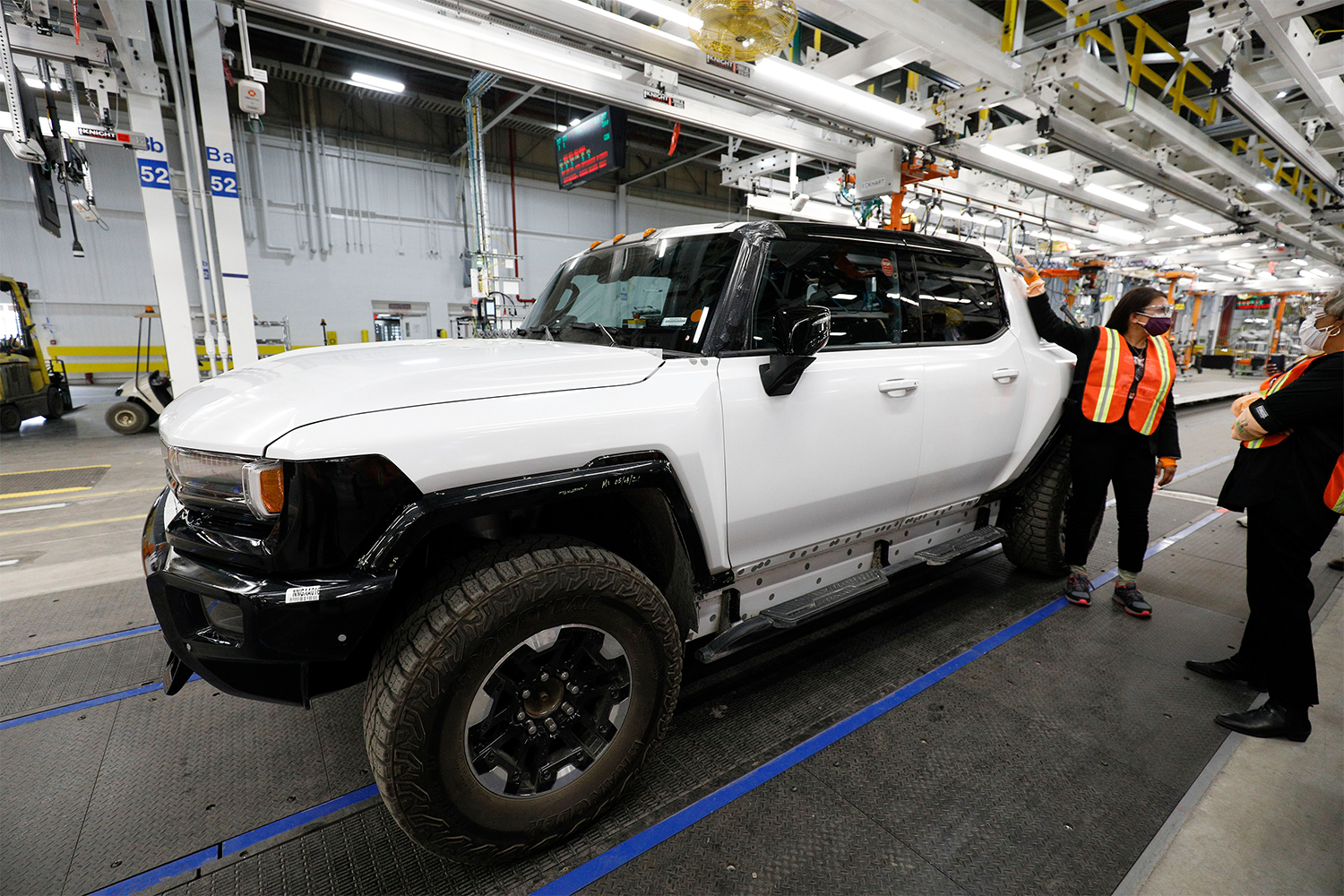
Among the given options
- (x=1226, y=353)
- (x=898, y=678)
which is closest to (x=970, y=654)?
(x=898, y=678)

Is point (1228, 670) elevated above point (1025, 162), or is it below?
below

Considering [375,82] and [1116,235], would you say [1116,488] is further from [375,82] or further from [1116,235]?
[375,82]

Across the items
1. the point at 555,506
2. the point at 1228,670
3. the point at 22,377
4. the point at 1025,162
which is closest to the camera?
the point at 555,506

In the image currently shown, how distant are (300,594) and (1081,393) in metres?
3.57

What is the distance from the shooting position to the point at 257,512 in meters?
1.35

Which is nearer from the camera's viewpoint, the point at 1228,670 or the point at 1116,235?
the point at 1228,670

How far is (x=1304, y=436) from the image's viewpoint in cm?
223

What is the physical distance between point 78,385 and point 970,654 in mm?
20317

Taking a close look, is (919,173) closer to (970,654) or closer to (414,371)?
(970,654)

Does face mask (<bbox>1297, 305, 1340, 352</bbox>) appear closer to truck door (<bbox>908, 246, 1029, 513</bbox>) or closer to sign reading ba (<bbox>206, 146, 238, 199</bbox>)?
truck door (<bbox>908, 246, 1029, 513</bbox>)

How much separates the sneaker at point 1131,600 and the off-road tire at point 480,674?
2964mm

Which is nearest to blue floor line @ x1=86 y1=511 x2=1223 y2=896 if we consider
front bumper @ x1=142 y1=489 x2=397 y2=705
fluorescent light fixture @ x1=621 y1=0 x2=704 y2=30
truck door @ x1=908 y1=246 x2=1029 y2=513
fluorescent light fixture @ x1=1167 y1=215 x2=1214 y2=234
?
front bumper @ x1=142 y1=489 x2=397 y2=705

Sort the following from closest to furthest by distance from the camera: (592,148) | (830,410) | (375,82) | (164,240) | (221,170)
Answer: (830,410) < (221,170) < (164,240) < (592,148) < (375,82)

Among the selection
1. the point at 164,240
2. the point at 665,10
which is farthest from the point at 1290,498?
the point at 164,240
